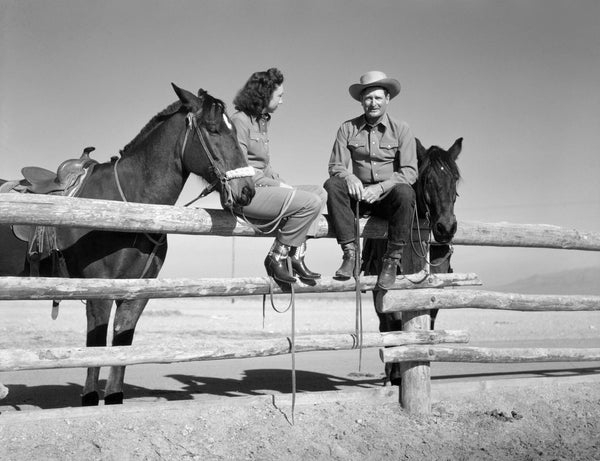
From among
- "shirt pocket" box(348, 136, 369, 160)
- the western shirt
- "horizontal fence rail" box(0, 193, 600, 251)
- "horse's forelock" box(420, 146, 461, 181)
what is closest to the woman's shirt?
"horizontal fence rail" box(0, 193, 600, 251)

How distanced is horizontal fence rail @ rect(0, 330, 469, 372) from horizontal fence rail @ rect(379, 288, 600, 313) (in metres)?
0.27

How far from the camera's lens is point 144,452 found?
428 centimetres

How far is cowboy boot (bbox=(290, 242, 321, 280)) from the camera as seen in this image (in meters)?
5.09

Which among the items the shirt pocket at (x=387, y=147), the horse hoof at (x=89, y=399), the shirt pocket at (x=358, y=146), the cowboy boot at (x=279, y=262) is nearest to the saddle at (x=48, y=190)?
the horse hoof at (x=89, y=399)

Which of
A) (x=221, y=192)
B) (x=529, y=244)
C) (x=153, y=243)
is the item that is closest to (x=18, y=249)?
(x=153, y=243)

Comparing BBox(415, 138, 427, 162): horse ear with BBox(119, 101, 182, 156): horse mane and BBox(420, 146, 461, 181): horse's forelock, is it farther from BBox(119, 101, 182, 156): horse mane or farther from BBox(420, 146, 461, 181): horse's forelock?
BBox(119, 101, 182, 156): horse mane

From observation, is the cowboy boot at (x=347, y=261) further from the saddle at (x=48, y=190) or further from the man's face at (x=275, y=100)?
the saddle at (x=48, y=190)

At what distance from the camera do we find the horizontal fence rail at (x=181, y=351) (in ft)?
14.6

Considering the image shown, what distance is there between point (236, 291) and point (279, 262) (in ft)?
1.53

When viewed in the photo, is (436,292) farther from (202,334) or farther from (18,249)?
(202,334)

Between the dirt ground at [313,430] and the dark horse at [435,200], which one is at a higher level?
the dark horse at [435,200]

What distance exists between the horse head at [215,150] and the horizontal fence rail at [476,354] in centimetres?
205

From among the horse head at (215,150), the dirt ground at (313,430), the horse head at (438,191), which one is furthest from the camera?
the horse head at (438,191)

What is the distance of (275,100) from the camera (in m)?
5.04
